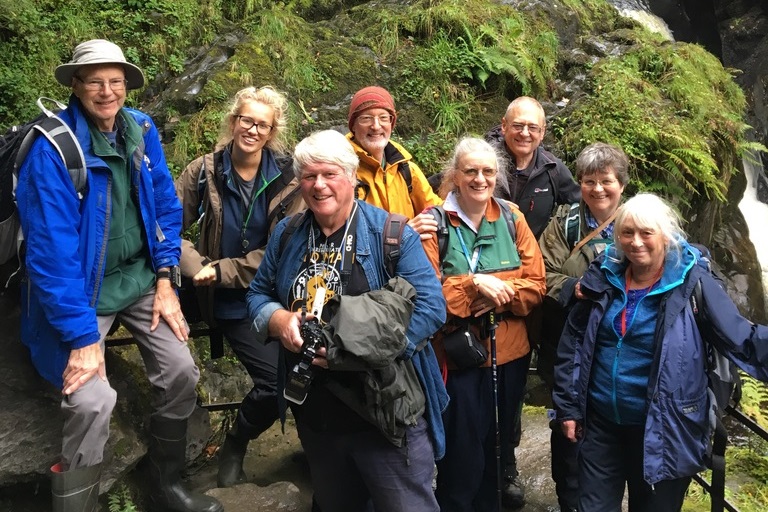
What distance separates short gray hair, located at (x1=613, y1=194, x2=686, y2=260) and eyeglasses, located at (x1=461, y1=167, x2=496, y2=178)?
76 centimetres

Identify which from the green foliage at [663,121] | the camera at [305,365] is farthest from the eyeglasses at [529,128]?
the green foliage at [663,121]

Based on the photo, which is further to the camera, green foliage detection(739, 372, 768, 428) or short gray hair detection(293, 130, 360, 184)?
green foliage detection(739, 372, 768, 428)

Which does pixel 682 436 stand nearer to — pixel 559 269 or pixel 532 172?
pixel 559 269

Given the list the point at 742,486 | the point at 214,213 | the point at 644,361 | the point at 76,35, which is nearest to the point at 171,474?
the point at 214,213

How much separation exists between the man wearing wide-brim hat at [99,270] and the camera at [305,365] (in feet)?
3.70

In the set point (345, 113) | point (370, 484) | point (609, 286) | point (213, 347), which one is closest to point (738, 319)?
point (609, 286)


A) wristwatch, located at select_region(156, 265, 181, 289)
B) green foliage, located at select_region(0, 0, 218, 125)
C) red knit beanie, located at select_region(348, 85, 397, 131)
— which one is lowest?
Result: wristwatch, located at select_region(156, 265, 181, 289)

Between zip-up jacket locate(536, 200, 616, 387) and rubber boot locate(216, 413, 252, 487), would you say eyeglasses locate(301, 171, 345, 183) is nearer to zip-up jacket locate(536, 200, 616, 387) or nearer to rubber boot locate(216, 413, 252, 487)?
zip-up jacket locate(536, 200, 616, 387)

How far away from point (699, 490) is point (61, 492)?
17.3 feet

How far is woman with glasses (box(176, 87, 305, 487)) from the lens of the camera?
4.11 metres

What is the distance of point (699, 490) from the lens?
584 cm

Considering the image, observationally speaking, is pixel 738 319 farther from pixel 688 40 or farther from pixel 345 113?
pixel 688 40

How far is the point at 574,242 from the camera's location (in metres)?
4.06

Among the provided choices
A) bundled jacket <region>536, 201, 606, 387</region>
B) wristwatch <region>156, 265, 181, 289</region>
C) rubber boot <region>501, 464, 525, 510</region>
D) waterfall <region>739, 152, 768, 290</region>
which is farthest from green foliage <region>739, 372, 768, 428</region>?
waterfall <region>739, 152, 768, 290</region>
